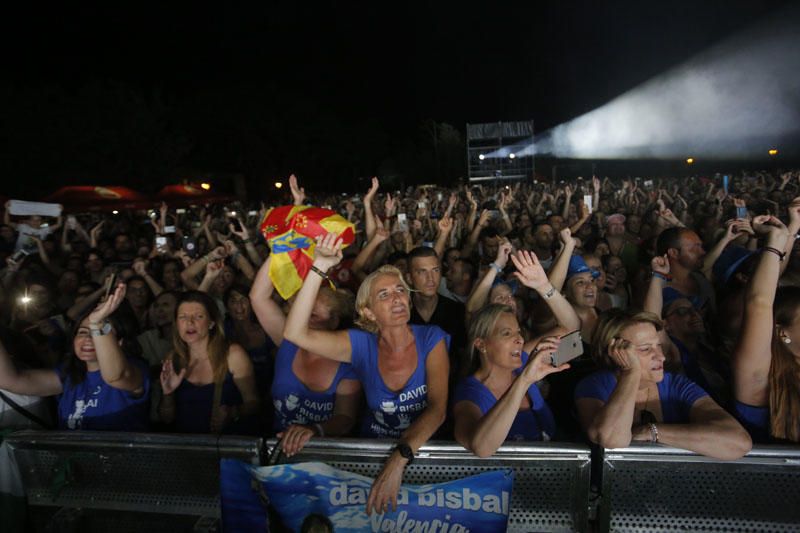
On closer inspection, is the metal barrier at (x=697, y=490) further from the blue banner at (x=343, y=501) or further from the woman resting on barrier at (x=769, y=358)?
the blue banner at (x=343, y=501)

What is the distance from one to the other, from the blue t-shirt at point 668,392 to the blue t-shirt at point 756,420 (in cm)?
21

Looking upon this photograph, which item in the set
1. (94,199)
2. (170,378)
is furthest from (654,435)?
(94,199)

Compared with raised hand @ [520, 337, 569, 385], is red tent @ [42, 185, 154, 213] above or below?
above

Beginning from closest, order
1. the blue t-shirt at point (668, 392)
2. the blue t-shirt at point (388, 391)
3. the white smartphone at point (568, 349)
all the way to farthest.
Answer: the white smartphone at point (568, 349)
the blue t-shirt at point (668, 392)
the blue t-shirt at point (388, 391)

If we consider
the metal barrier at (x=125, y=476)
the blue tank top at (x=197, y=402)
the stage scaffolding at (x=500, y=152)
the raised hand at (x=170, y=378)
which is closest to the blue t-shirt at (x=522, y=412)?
the metal barrier at (x=125, y=476)

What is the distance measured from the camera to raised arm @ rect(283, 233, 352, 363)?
9.29 ft

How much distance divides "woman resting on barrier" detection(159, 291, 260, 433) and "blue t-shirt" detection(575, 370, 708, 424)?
2106 millimetres

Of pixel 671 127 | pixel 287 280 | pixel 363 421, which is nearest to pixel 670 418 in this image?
pixel 363 421

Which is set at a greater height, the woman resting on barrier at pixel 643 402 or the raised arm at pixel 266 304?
the raised arm at pixel 266 304

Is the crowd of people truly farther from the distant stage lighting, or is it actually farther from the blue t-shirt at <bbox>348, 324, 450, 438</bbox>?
the distant stage lighting

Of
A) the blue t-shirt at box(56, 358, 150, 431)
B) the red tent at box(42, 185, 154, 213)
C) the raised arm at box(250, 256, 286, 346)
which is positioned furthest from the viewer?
the red tent at box(42, 185, 154, 213)

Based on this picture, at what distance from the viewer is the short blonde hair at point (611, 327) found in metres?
2.65

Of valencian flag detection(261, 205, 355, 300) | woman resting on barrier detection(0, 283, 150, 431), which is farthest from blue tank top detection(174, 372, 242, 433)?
valencian flag detection(261, 205, 355, 300)

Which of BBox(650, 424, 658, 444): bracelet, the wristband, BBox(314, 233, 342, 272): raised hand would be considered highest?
BBox(314, 233, 342, 272): raised hand
